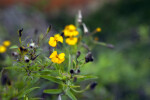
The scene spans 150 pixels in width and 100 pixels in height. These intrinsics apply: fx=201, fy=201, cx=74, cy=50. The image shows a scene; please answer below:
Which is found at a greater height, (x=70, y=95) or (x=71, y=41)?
(x=71, y=41)

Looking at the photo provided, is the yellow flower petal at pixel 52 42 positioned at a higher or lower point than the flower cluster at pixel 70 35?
lower

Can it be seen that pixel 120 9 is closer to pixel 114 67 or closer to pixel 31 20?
pixel 31 20

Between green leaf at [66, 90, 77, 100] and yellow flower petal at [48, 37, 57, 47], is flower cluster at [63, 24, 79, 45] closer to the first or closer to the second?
yellow flower petal at [48, 37, 57, 47]

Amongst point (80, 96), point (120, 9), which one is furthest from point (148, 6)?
point (80, 96)

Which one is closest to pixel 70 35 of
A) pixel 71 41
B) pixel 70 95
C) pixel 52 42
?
pixel 71 41

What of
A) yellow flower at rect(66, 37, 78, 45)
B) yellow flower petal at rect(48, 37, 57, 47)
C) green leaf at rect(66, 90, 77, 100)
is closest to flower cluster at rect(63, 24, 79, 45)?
yellow flower at rect(66, 37, 78, 45)

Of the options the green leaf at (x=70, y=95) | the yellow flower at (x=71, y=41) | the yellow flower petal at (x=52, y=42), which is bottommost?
the green leaf at (x=70, y=95)

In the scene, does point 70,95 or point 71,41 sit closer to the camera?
point 70,95

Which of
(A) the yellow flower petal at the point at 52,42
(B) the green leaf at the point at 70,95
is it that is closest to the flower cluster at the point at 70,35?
(A) the yellow flower petal at the point at 52,42

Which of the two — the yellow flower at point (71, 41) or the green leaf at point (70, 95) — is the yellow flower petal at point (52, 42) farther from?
the green leaf at point (70, 95)

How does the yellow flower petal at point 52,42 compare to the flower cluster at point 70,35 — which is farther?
the flower cluster at point 70,35

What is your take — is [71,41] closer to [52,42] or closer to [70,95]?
[52,42]
